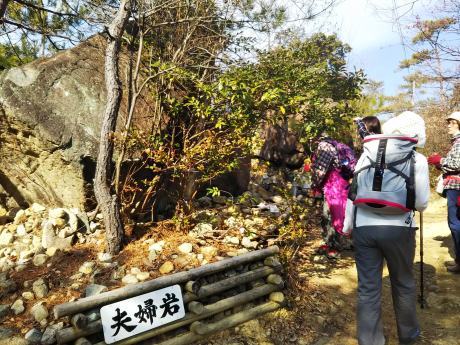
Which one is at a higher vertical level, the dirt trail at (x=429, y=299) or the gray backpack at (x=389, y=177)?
the gray backpack at (x=389, y=177)

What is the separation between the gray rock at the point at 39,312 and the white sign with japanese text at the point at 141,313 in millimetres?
679

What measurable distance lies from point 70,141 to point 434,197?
28.2 ft

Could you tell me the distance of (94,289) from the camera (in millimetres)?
3600

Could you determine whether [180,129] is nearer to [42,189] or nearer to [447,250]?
[42,189]

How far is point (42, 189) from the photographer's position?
17.4ft

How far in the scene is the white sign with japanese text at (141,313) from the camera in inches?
123

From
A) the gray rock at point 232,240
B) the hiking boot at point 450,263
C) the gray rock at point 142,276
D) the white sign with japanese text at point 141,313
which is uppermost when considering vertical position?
the gray rock at point 232,240

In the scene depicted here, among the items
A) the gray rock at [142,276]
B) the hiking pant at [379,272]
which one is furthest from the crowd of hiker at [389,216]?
the gray rock at [142,276]

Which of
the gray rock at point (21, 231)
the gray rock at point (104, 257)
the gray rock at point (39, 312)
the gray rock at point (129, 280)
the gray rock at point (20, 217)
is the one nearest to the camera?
the gray rock at point (39, 312)

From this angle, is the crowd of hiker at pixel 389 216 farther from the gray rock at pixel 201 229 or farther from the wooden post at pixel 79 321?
the wooden post at pixel 79 321

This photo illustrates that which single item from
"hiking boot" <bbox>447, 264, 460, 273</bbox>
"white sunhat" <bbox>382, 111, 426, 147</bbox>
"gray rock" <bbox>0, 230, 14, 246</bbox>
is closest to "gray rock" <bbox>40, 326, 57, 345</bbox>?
"gray rock" <bbox>0, 230, 14, 246</bbox>

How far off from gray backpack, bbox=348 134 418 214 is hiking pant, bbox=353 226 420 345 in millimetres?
192

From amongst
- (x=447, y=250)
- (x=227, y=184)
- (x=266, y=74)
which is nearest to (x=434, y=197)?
(x=447, y=250)

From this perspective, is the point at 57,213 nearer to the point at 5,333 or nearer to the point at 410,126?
the point at 5,333
